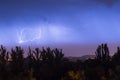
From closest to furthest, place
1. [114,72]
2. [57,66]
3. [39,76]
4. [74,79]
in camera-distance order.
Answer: [74,79]
[114,72]
[39,76]
[57,66]

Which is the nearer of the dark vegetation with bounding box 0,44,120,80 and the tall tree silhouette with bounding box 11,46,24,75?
the dark vegetation with bounding box 0,44,120,80

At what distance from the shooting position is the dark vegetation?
2020 inches

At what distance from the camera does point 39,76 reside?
56375 mm

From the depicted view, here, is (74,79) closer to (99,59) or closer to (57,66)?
(57,66)

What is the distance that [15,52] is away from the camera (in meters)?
63.5

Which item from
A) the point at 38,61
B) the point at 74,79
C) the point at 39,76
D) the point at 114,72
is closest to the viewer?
the point at 74,79

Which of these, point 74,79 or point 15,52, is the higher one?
point 15,52

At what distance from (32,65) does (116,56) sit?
15.6 metres

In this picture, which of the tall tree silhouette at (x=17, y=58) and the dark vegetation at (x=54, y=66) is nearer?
the dark vegetation at (x=54, y=66)

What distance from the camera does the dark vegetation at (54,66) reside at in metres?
51.3

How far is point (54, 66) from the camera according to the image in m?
63.3

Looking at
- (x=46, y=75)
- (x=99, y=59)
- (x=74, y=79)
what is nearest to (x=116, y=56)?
(x=99, y=59)

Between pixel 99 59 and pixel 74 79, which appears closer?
pixel 74 79

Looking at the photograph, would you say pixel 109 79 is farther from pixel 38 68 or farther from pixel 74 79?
pixel 38 68
